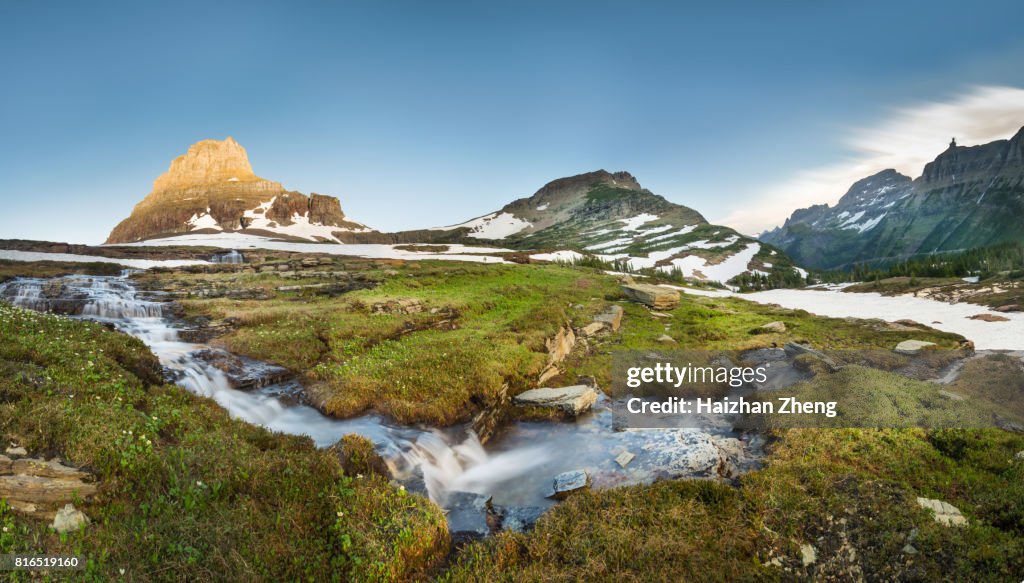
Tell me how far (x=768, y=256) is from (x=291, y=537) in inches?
5898

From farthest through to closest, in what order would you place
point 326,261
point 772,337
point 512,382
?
point 326,261, point 772,337, point 512,382

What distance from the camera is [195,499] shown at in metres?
6.55

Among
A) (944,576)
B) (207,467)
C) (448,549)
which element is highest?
(207,467)

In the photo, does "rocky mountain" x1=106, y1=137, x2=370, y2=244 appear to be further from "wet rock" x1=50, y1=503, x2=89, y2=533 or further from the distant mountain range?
"wet rock" x1=50, y1=503, x2=89, y2=533

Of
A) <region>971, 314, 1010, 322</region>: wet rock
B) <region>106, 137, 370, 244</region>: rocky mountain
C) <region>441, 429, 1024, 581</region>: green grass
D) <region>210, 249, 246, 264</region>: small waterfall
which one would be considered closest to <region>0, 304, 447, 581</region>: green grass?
<region>441, 429, 1024, 581</region>: green grass

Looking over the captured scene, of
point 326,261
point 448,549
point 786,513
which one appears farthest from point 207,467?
point 326,261

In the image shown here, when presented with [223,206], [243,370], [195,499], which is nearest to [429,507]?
[195,499]

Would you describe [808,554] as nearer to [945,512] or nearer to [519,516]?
[945,512]

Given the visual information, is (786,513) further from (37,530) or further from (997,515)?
(37,530)

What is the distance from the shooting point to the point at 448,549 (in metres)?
7.44

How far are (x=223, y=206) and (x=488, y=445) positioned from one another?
572 ft

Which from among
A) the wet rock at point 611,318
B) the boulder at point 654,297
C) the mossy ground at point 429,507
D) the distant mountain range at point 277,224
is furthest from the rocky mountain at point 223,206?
the mossy ground at point 429,507

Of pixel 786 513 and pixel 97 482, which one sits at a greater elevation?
pixel 97 482

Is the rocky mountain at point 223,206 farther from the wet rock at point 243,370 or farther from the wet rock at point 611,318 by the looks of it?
the wet rock at point 243,370
